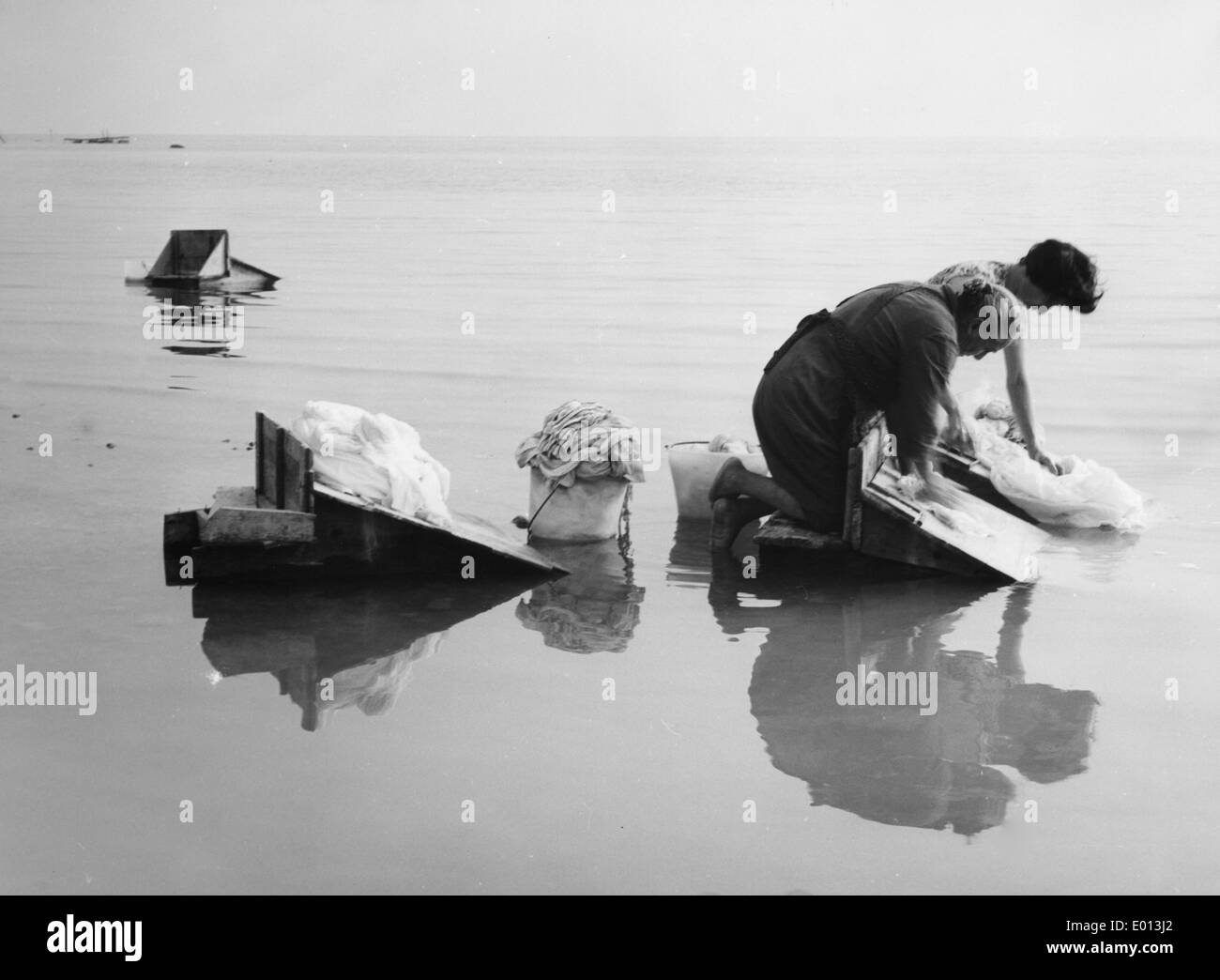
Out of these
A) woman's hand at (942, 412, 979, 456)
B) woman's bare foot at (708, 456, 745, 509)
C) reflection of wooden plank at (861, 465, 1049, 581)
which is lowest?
reflection of wooden plank at (861, 465, 1049, 581)

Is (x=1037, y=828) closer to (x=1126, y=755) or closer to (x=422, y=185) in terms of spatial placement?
(x=1126, y=755)

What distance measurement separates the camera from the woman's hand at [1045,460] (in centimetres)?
621

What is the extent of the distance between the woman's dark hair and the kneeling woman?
14cm

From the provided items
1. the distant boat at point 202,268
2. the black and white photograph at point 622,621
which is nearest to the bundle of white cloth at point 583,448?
the black and white photograph at point 622,621

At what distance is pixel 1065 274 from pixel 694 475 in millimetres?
1835

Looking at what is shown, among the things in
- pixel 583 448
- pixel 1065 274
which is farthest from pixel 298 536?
pixel 1065 274

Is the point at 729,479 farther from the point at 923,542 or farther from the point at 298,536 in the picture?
the point at 298,536

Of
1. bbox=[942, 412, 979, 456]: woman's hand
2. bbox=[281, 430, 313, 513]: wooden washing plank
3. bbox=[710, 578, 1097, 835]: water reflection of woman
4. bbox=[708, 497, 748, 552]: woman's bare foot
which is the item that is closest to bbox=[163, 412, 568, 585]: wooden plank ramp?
bbox=[281, 430, 313, 513]: wooden washing plank

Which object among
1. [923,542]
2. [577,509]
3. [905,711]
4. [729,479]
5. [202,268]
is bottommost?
[905,711]

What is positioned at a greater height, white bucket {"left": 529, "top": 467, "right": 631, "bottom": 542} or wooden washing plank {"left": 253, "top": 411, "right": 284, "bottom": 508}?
wooden washing plank {"left": 253, "top": 411, "right": 284, "bottom": 508}

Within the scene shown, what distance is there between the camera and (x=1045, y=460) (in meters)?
6.26

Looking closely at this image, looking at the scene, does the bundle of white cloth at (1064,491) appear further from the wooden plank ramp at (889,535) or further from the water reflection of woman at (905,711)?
the water reflection of woman at (905,711)

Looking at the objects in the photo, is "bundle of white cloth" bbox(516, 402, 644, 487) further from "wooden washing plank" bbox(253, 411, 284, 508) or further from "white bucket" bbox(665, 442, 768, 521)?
"wooden washing plank" bbox(253, 411, 284, 508)

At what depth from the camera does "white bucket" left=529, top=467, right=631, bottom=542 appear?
5.77 meters
